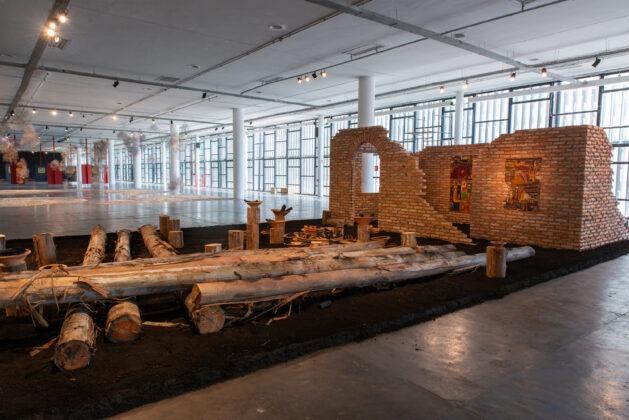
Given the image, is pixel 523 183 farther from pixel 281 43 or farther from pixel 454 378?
pixel 281 43

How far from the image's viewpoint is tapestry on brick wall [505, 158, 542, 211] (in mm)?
9367

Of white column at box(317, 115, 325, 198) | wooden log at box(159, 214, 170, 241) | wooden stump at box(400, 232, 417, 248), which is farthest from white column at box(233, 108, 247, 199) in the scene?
wooden stump at box(400, 232, 417, 248)

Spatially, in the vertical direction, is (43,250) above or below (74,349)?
above

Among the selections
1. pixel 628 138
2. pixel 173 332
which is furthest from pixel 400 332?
pixel 628 138

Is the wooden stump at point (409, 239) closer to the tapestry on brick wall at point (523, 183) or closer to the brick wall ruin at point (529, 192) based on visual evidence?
the brick wall ruin at point (529, 192)

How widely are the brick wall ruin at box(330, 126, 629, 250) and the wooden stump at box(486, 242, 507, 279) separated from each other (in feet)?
10.6

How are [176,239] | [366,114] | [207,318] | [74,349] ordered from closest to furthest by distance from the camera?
[74,349], [207,318], [176,239], [366,114]

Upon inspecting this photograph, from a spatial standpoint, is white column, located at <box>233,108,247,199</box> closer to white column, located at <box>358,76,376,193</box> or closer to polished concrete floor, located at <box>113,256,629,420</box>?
white column, located at <box>358,76,376,193</box>

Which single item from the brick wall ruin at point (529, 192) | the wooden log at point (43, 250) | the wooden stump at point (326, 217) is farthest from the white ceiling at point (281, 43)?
the wooden log at point (43, 250)

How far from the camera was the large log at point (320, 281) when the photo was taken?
428 cm

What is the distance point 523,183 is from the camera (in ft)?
31.4

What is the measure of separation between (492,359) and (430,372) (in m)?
0.72

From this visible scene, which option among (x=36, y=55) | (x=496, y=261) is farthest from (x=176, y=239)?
(x=36, y=55)

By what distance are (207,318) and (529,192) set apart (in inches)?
322
